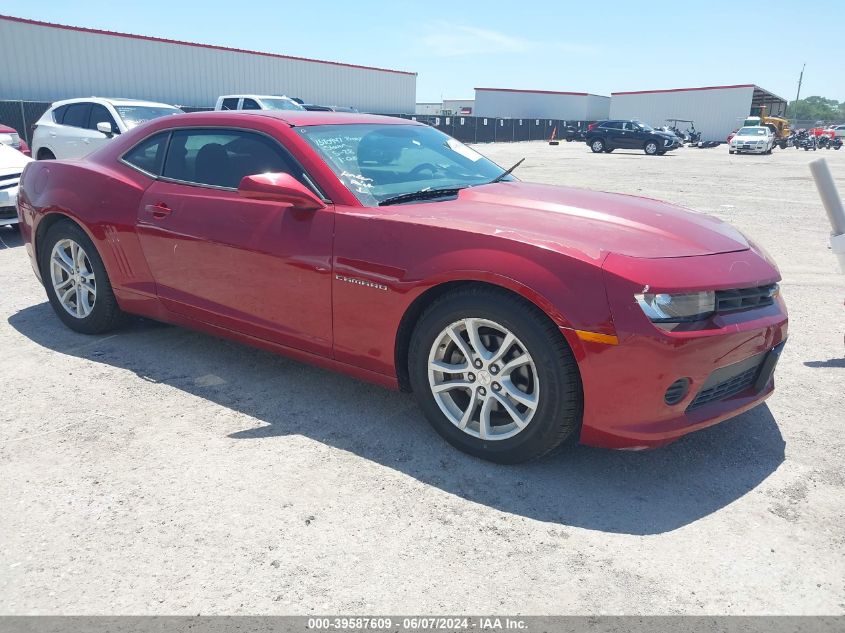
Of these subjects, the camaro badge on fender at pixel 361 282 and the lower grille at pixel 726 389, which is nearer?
the lower grille at pixel 726 389

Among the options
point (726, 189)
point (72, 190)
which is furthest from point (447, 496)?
point (726, 189)

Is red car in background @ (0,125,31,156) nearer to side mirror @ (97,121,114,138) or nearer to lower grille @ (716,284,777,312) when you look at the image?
side mirror @ (97,121,114,138)

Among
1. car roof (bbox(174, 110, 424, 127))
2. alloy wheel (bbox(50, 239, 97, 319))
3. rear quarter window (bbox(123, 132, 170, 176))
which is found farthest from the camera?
alloy wheel (bbox(50, 239, 97, 319))

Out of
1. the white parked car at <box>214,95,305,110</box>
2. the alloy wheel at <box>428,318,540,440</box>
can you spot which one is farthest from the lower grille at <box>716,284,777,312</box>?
the white parked car at <box>214,95,305,110</box>

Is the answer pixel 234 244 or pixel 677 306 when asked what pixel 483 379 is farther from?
pixel 234 244

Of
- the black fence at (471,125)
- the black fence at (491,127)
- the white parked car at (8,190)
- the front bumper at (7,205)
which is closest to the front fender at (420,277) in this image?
the white parked car at (8,190)

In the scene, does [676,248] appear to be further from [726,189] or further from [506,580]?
[726,189]

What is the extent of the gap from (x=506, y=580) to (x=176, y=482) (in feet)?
4.82

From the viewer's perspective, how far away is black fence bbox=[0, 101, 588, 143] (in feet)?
60.4

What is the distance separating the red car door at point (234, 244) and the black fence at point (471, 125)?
58.3ft

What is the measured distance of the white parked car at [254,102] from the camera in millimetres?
18125

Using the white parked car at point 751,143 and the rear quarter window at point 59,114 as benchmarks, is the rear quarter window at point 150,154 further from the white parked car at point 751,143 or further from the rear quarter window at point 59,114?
the white parked car at point 751,143

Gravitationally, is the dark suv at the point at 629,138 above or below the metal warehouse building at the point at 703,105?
below

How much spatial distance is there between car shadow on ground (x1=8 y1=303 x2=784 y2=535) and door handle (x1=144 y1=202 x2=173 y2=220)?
921mm
